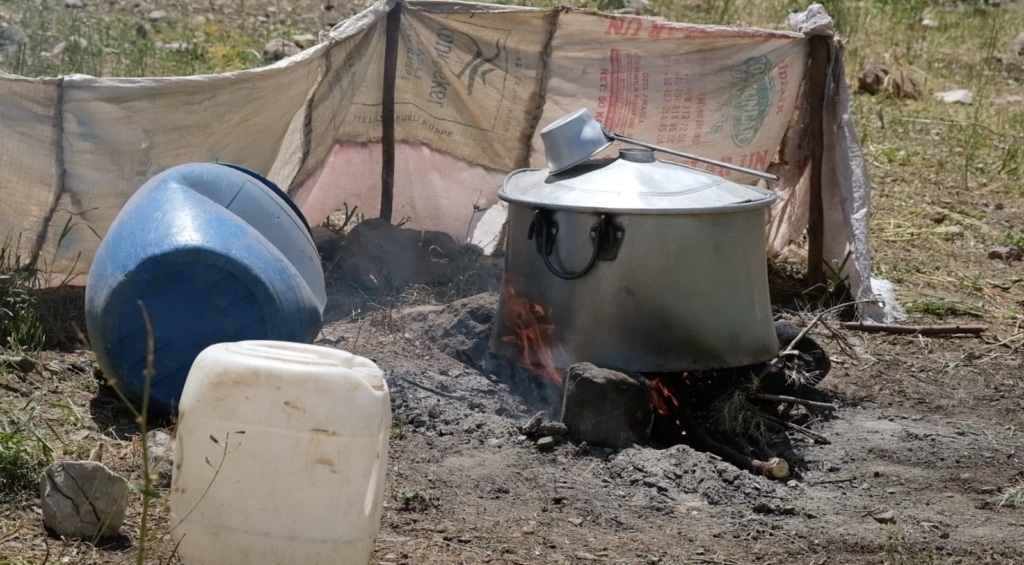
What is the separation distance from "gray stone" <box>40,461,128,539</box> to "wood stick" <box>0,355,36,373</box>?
53.9 inches

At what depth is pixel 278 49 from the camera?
30.7 feet

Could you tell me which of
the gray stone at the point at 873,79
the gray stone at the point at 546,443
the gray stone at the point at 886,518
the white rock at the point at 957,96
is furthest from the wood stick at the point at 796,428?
the white rock at the point at 957,96

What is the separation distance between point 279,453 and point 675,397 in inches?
94.5

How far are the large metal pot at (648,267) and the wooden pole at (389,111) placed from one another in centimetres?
172

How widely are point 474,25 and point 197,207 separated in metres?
2.45

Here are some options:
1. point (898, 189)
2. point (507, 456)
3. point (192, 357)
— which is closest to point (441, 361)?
point (507, 456)

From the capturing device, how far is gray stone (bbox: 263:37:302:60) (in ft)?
30.6

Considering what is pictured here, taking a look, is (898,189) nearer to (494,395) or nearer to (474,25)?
(474,25)

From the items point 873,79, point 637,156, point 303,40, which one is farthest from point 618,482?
point 873,79

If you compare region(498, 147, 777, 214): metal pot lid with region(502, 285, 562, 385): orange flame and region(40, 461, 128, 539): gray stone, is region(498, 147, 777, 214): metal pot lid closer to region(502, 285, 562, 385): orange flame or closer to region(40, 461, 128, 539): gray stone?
region(502, 285, 562, 385): orange flame

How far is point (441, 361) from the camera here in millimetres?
4996

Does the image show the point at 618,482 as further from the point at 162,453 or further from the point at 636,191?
the point at 162,453

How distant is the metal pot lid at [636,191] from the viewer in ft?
14.5

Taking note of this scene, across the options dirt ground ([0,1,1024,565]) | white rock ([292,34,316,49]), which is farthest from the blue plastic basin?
white rock ([292,34,316,49])
